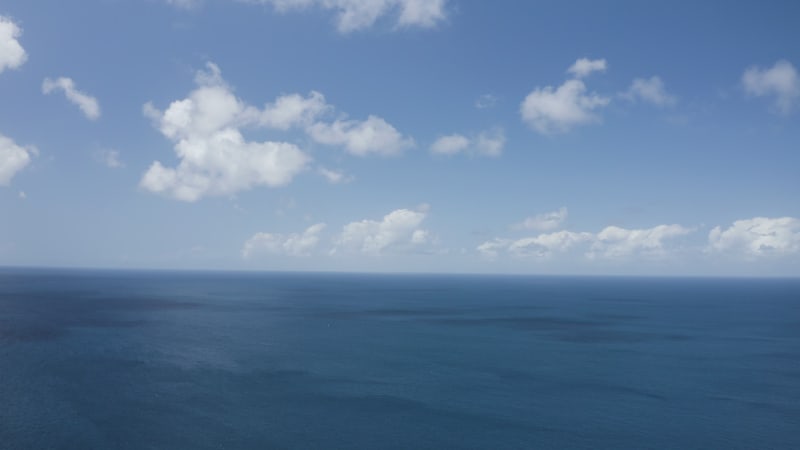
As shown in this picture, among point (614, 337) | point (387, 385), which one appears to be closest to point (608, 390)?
point (387, 385)

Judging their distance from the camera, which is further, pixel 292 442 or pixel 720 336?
pixel 720 336

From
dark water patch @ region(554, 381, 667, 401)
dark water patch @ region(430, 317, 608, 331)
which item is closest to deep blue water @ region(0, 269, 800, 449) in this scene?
dark water patch @ region(554, 381, 667, 401)

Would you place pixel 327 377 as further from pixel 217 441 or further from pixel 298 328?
pixel 298 328

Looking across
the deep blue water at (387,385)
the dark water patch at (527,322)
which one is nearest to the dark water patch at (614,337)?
the deep blue water at (387,385)

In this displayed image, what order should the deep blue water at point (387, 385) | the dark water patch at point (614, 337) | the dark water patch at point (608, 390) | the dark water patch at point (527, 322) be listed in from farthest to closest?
the dark water patch at point (527, 322) < the dark water patch at point (614, 337) < the dark water patch at point (608, 390) < the deep blue water at point (387, 385)

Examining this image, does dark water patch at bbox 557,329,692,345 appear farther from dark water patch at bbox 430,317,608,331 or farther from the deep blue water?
dark water patch at bbox 430,317,608,331

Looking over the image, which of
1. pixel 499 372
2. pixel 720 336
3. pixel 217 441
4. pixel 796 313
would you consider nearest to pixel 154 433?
pixel 217 441

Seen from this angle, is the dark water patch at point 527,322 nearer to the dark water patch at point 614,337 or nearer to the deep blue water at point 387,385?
the deep blue water at point 387,385

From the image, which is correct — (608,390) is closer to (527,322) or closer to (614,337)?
(614,337)
